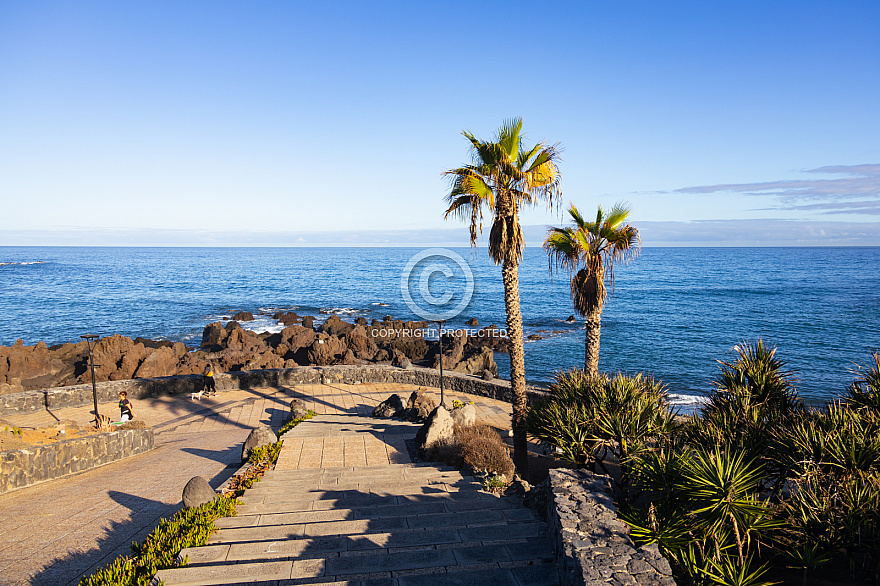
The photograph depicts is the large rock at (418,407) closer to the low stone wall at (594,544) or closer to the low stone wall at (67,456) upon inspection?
the low stone wall at (67,456)

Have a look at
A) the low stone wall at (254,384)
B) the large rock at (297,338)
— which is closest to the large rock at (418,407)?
the low stone wall at (254,384)

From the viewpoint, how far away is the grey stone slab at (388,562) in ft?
18.1

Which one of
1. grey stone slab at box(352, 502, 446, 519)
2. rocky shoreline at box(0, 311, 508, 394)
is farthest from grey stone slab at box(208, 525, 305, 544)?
rocky shoreline at box(0, 311, 508, 394)

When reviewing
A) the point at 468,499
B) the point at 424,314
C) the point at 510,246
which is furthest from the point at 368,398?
the point at 424,314

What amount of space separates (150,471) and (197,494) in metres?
5.36

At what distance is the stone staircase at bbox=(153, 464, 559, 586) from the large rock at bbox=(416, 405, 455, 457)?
2402 mm

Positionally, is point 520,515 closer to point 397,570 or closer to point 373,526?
point 373,526

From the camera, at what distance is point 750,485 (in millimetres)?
6008

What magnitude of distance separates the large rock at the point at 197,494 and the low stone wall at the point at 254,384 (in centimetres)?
1100

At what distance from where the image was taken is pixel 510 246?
1221 centimetres

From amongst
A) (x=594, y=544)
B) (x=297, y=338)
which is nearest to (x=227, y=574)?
(x=594, y=544)

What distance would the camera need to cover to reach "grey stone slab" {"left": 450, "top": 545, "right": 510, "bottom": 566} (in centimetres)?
569

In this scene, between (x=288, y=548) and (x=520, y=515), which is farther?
(x=520, y=515)

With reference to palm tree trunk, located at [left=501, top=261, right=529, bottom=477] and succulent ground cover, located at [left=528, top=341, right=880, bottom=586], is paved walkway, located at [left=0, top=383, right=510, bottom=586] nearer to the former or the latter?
palm tree trunk, located at [left=501, top=261, right=529, bottom=477]
